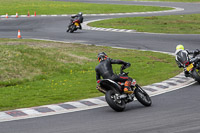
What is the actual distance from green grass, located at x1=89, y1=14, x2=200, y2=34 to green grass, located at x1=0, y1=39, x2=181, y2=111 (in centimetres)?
1246

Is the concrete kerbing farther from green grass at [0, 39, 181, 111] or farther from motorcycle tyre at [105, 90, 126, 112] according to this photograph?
motorcycle tyre at [105, 90, 126, 112]

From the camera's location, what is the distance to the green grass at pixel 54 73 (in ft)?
46.4

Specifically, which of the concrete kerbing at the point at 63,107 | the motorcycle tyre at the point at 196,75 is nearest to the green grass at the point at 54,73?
the concrete kerbing at the point at 63,107

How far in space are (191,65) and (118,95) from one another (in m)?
5.11

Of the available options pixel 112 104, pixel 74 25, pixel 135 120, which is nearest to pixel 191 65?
pixel 112 104

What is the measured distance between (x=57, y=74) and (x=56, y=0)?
61266 millimetres

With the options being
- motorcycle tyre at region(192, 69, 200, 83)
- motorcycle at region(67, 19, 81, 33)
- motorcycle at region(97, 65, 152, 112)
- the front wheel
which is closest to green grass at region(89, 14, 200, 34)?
motorcycle at region(67, 19, 81, 33)

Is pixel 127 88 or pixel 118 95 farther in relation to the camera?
pixel 127 88

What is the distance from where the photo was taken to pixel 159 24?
135 feet

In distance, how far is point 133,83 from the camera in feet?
40.7

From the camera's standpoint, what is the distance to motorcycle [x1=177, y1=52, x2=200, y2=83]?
15.8 metres

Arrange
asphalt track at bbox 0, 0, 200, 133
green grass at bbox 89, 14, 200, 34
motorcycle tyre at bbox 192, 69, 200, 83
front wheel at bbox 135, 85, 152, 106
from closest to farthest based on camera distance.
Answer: asphalt track at bbox 0, 0, 200, 133, front wheel at bbox 135, 85, 152, 106, motorcycle tyre at bbox 192, 69, 200, 83, green grass at bbox 89, 14, 200, 34

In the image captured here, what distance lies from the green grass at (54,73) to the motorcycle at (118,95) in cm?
190

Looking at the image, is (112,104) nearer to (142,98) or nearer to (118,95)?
(118,95)
